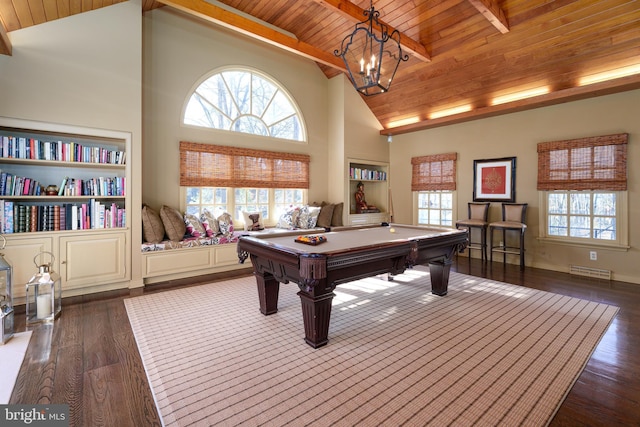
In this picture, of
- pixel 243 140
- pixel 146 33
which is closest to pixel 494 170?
pixel 243 140

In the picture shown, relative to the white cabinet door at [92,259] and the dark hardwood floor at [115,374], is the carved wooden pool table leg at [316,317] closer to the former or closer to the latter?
the dark hardwood floor at [115,374]

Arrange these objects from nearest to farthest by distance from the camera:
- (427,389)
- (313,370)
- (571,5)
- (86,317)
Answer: (427,389)
(313,370)
(86,317)
(571,5)

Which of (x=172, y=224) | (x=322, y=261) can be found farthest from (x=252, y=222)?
(x=322, y=261)

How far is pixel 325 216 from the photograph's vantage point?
601cm

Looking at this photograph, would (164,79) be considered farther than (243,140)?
No

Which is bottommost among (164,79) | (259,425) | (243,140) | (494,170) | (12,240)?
(259,425)

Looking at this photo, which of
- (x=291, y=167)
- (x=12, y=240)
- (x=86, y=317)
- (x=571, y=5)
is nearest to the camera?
(x=86, y=317)

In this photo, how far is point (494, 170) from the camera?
216 inches

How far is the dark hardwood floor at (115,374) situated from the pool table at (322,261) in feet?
3.66

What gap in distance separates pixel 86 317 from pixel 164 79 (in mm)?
3441

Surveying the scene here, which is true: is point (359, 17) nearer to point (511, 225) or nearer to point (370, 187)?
point (511, 225)

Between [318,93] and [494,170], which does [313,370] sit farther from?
[318,93]

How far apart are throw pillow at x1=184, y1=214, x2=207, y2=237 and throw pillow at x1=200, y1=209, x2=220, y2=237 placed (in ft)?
0.29

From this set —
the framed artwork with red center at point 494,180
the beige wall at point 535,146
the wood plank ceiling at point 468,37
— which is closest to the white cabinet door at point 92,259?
the wood plank ceiling at point 468,37
